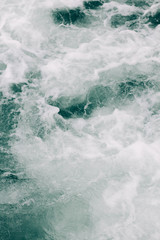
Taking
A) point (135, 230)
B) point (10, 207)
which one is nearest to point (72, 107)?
Answer: point (10, 207)

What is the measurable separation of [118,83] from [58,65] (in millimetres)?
4491

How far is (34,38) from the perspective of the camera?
57.7 ft

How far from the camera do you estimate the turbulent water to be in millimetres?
10992

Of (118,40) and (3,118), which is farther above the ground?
(118,40)

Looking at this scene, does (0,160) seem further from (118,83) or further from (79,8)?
(79,8)

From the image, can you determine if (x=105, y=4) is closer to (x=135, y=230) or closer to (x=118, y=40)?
(x=118, y=40)

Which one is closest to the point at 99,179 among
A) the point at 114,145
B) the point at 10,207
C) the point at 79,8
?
the point at 114,145

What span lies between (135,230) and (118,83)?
8.87 meters

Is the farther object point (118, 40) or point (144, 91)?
point (118, 40)

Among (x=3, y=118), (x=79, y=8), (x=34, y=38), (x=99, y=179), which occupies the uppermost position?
(x=79, y=8)

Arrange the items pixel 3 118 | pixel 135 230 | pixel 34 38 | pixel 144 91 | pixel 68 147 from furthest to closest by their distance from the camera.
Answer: pixel 34 38 < pixel 144 91 < pixel 3 118 < pixel 68 147 < pixel 135 230

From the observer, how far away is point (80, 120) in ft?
45.6

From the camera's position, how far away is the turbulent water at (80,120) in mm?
10992

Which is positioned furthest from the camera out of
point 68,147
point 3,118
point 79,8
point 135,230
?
point 79,8
